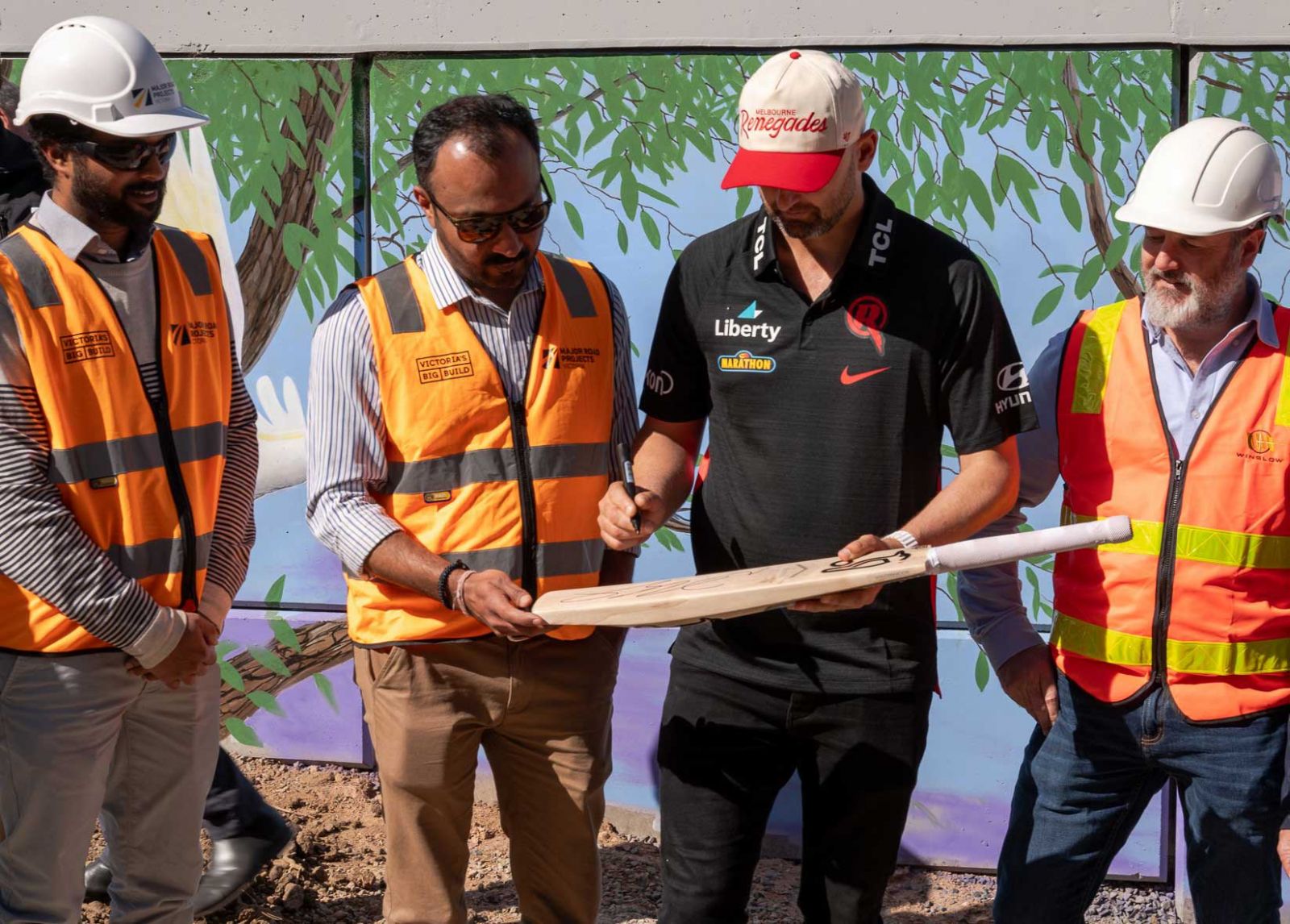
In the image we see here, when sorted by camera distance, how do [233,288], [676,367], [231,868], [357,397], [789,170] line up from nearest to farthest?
[789,170] → [357,397] → [676,367] → [231,868] → [233,288]

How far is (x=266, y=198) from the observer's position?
5176mm

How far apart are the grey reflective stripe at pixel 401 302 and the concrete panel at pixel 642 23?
1.81 metres

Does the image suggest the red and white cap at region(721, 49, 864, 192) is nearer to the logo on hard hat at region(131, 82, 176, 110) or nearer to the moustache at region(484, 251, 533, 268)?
the moustache at region(484, 251, 533, 268)

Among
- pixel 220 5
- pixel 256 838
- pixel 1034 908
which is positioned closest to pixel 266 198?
pixel 220 5

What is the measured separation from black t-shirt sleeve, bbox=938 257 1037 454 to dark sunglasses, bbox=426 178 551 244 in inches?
35.4

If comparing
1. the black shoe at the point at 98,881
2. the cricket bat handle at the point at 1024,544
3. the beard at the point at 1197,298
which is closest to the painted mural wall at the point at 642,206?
the black shoe at the point at 98,881

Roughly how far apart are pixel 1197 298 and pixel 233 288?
3.42 metres

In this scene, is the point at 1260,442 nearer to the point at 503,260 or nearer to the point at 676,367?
the point at 676,367

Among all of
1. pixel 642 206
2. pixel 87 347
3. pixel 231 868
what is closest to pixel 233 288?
pixel 642 206

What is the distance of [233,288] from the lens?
207 inches

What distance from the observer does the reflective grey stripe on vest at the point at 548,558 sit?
127 inches

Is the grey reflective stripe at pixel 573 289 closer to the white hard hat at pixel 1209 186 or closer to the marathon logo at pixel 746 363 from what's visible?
the marathon logo at pixel 746 363

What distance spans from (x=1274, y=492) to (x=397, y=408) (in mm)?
1865

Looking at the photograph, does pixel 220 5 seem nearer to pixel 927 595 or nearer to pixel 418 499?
pixel 418 499
